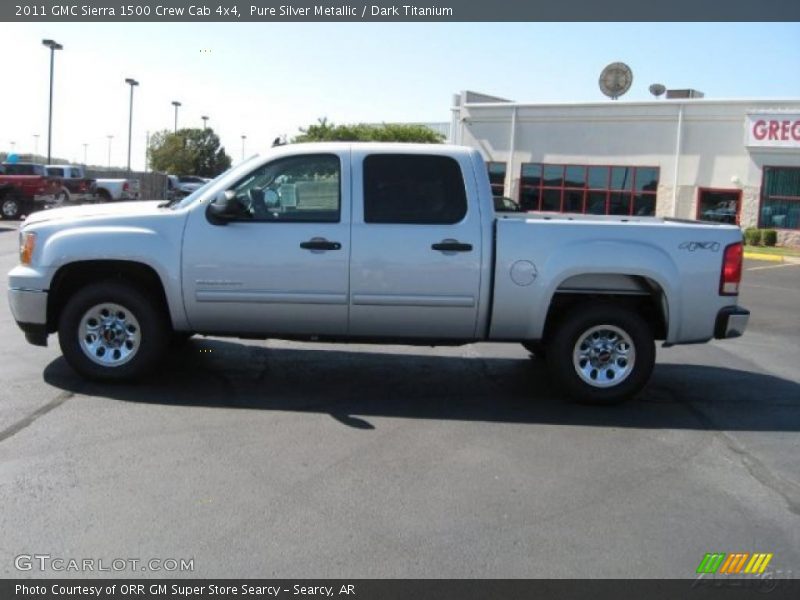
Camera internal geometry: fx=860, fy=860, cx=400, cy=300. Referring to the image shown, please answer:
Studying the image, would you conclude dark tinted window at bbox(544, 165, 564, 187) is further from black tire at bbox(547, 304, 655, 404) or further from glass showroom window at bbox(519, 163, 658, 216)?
black tire at bbox(547, 304, 655, 404)

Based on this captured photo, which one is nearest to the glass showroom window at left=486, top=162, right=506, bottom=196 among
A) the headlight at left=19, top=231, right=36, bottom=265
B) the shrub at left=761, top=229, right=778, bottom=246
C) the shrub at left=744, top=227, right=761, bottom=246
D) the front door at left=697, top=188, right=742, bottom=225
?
the front door at left=697, top=188, right=742, bottom=225

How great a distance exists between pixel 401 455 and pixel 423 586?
5.92 ft

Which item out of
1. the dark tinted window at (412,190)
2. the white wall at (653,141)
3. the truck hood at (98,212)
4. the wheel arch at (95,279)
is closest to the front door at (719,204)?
the white wall at (653,141)

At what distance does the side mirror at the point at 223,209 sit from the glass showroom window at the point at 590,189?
26.4 m

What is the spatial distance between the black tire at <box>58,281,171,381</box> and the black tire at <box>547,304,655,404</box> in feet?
10.7

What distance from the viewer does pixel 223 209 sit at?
676cm

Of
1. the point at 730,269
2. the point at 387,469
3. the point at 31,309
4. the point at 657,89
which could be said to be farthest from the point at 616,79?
the point at 387,469

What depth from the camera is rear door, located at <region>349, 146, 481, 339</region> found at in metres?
6.86

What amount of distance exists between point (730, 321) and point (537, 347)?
5.82ft

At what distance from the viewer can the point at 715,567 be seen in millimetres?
4184

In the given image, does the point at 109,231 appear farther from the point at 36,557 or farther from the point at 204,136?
the point at 204,136

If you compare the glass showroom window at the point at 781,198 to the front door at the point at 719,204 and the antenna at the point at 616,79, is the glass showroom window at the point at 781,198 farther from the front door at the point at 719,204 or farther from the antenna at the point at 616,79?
the antenna at the point at 616,79

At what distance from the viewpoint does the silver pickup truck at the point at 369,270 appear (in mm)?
6863

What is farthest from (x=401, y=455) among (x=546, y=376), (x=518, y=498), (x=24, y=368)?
(x=24, y=368)
